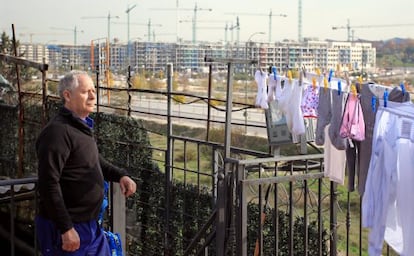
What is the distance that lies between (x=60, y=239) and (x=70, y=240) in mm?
98

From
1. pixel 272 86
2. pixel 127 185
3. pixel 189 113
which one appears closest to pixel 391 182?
pixel 127 185

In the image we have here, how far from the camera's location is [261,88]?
4.80 m

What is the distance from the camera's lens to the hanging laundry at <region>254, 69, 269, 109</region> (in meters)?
4.69

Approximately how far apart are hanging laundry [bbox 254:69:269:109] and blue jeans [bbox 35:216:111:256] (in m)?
2.41

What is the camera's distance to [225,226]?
10.3 feet

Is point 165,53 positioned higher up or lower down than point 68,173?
higher up

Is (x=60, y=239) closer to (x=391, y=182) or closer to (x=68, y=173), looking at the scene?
(x=68, y=173)

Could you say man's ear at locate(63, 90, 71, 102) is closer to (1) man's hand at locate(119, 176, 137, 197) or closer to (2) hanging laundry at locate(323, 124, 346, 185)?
(1) man's hand at locate(119, 176, 137, 197)

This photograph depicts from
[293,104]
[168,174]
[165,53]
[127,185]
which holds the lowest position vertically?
[168,174]

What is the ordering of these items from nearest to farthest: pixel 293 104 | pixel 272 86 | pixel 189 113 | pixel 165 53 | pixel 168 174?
pixel 293 104
pixel 272 86
pixel 168 174
pixel 189 113
pixel 165 53

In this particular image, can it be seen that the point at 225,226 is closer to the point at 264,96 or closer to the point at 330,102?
the point at 330,102

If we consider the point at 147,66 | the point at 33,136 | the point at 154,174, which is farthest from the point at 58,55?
the point at 154,174

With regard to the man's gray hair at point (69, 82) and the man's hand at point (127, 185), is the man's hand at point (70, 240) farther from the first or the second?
the man's gray hair at point (69, 82)

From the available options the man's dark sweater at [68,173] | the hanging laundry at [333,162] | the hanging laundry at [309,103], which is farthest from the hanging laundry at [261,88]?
the man's dark sweater at [68,173]
